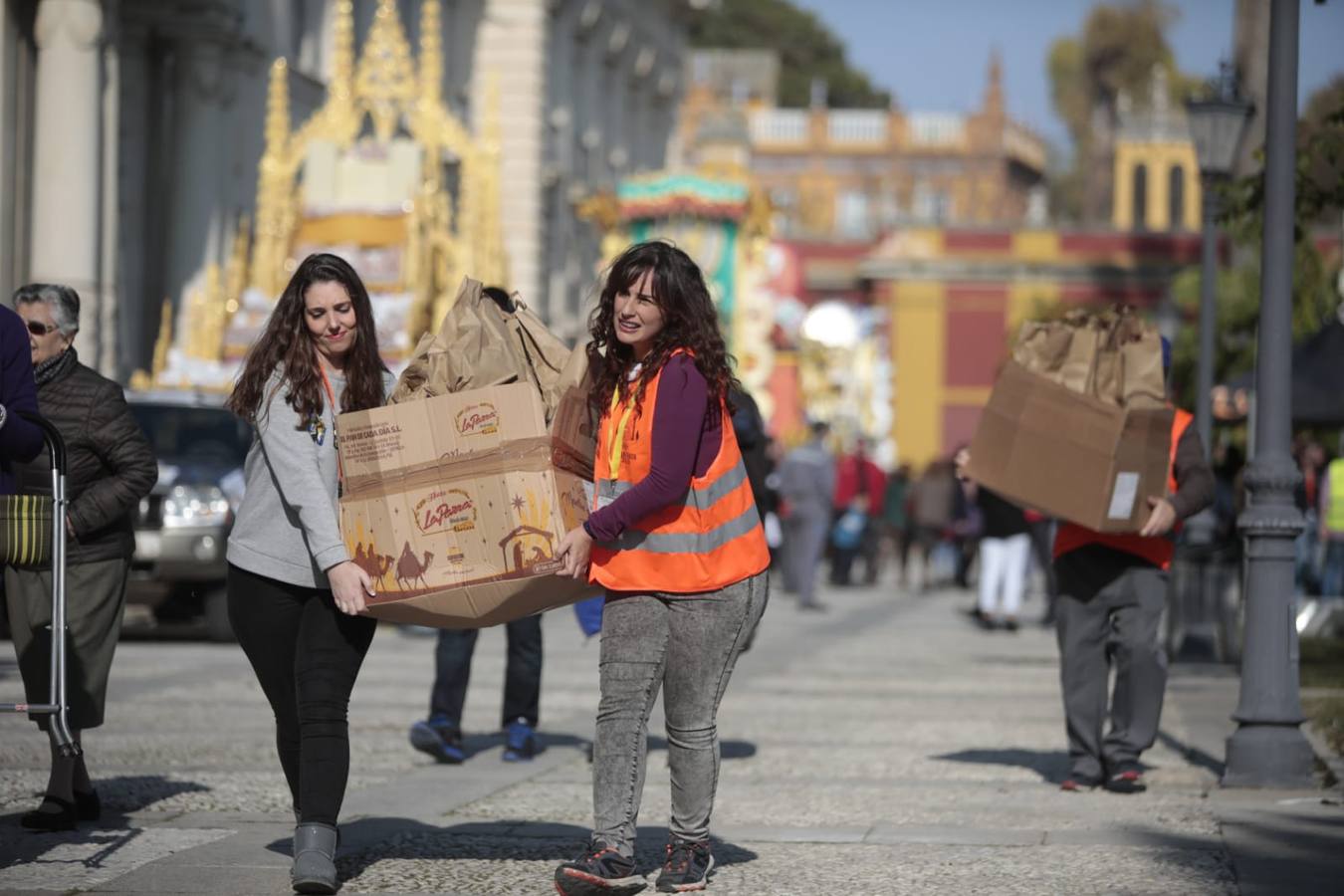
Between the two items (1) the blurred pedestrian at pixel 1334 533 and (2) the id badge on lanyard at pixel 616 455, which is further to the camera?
(1) the blurred pedestrian at pixel 1334 533

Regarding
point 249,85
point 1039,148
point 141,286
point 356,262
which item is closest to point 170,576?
point 356,262

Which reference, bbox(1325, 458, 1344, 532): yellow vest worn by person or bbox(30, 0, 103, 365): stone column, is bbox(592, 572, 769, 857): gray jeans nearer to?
bbox(1325, 458, 1344, 532): yellow vest worn by person

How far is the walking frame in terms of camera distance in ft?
22.2

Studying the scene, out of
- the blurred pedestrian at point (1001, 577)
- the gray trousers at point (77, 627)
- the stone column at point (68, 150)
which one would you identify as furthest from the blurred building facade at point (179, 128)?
the gray trousers at point (77, 627)

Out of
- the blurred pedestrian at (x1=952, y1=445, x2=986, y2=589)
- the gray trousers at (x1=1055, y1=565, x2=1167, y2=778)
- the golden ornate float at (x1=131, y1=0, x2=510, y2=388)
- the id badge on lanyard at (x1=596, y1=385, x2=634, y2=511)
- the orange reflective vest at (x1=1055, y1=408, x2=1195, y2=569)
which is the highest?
the golden ornate float at (x1=131, y1=0, x2=510, y2=388)

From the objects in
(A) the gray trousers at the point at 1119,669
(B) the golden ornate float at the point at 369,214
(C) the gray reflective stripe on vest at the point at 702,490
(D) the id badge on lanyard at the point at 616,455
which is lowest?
(A) the gray trousers at the point at 1119,669

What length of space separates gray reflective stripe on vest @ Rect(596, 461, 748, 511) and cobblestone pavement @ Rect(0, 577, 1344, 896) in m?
1.15

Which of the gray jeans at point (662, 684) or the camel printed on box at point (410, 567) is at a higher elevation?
the camel printed on box at point (410, 567)

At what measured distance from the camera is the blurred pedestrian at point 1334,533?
22.4 meters

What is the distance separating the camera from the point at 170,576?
1616 centimetres

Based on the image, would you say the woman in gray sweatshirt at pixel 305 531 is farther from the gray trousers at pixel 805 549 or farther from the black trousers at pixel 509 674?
the gray trousers at pixel 805 549

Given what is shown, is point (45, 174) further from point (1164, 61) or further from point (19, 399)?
point (1164, 61)

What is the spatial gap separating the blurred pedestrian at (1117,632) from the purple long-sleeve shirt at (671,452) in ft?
10.7

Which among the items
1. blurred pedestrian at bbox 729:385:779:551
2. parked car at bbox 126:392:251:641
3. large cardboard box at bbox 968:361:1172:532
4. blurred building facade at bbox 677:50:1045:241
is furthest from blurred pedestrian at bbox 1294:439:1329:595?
blurred building facade at bbox 677:50:1045:241
